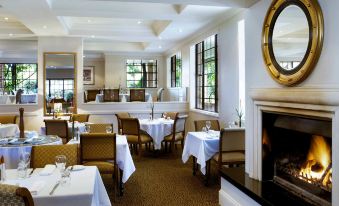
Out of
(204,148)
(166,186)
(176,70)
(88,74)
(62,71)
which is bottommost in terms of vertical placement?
(166,186)

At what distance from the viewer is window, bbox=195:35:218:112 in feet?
23.1

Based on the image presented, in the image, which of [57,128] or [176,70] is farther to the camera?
[176,70]

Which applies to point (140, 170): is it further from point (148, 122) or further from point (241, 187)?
point (241, 187)

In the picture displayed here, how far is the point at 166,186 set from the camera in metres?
4.91

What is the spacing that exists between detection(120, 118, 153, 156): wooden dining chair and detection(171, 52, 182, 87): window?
3.76 m

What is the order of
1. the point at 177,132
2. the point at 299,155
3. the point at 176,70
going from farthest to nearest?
1. the point at 176,70
2. the point at 177,132
3. the point at 299,155

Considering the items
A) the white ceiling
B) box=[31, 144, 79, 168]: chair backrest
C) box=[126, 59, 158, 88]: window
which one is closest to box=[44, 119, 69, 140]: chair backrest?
the white ceiling

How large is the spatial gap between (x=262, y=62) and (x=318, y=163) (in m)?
1.22

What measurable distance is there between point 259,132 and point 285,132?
296 millimetres

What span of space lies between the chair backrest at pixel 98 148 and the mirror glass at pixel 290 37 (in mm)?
2390

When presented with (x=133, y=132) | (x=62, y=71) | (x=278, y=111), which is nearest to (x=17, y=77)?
(x=62, y=71)

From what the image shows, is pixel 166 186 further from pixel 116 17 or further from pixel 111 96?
pixel 111 96

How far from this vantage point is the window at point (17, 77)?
47.3ft

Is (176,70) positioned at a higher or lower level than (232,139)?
higher
